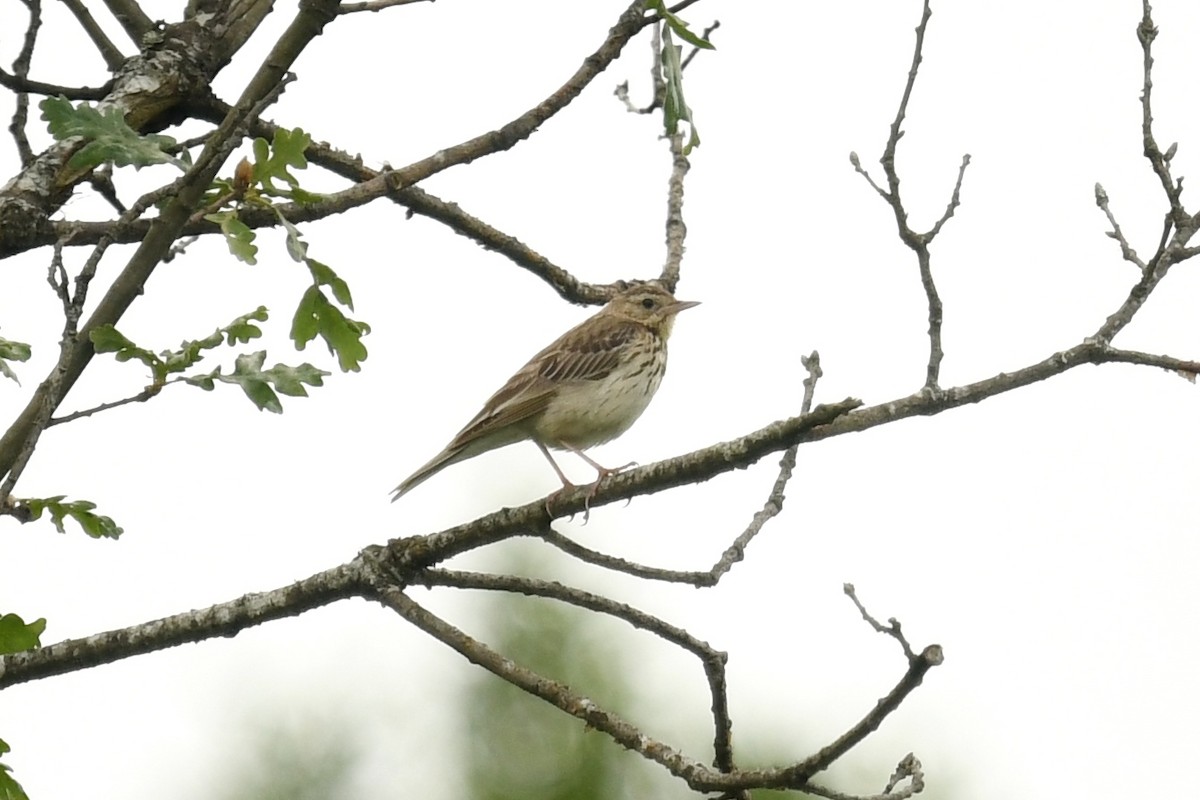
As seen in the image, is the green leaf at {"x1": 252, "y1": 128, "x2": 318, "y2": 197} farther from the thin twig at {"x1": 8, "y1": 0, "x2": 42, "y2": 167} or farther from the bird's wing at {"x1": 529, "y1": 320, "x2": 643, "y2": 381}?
the bird's wing at {"x1": 529, "y1": 320, "x2": 643, "y2": 381}

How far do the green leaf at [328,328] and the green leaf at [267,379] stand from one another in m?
0.11

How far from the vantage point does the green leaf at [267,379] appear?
4.54 meters

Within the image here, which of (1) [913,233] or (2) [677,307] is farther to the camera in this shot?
(2) [677,307]

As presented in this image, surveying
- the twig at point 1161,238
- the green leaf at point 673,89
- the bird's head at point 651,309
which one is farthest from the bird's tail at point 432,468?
the twig at point 1161,238

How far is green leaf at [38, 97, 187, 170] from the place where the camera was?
425cm

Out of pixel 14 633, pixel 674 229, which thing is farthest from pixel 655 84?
pixel 14 633

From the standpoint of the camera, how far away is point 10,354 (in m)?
4.51

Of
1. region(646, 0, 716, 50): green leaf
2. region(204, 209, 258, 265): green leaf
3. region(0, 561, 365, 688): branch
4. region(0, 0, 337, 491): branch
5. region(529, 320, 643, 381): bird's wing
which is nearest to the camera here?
region(0, 0, 337, 491): branch

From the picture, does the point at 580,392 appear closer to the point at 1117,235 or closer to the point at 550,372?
the point at 550,372

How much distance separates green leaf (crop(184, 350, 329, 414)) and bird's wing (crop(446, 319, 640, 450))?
3567 millimetres

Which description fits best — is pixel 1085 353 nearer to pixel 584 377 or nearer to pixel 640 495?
pixel 640 495

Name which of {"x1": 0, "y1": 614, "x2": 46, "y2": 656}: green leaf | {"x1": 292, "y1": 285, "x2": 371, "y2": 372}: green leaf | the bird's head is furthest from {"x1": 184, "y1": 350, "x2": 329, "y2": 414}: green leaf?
the bird's head

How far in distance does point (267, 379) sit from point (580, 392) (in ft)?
13.1

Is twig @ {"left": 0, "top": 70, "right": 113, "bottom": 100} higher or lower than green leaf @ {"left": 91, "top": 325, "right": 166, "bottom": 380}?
higher
